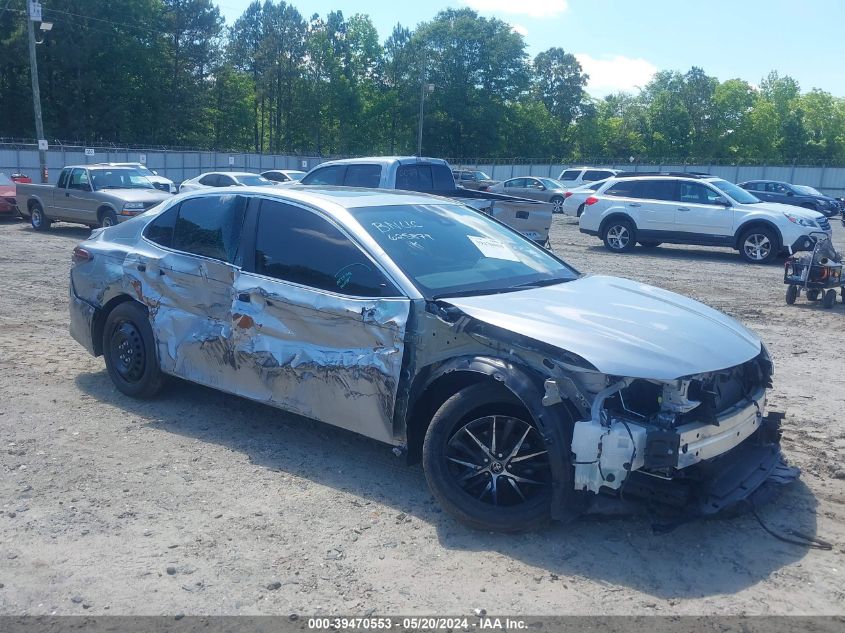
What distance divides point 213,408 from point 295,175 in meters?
25.5

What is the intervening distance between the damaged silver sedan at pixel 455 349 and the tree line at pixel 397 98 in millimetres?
62003

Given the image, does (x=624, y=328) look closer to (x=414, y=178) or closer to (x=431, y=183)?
(x=414, y=178)

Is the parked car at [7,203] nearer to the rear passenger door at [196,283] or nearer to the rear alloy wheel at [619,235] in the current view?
the rear alloy wheel at [619,235]

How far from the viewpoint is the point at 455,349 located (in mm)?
4230

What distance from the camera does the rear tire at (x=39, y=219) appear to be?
2003cm

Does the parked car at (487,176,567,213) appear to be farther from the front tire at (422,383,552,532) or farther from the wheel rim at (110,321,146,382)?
the front tire at (422,383,552,532)

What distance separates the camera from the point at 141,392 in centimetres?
606

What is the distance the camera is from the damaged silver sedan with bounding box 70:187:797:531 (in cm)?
381

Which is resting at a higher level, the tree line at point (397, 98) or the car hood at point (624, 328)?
the tree line at point (397, 98)

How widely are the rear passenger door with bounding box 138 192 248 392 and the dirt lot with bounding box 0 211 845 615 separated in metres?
0.47

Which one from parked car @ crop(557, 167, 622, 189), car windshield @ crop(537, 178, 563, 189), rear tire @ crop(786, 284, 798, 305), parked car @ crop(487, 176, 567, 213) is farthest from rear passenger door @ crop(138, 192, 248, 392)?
parked car @ crop(557, 167, 622, 189)

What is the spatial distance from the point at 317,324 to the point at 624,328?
1.83m

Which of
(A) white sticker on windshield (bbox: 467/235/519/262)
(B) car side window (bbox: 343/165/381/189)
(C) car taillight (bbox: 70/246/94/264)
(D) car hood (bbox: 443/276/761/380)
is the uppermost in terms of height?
(B) car side window (bbox: 343/165/381/189)

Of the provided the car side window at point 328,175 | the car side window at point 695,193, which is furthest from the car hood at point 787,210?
the car side window at point 328,175
